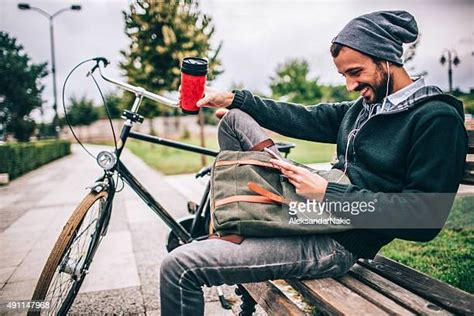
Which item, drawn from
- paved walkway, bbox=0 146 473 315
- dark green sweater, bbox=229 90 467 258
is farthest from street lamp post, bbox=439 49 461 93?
dark green sweater, bbox=229 90 467 258

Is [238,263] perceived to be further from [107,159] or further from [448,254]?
[448,254]

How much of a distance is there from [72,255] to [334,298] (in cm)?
138

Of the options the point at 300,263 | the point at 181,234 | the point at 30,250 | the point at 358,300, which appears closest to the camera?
the point at 358,300

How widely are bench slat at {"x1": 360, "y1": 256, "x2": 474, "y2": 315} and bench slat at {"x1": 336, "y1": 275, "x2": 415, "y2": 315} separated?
14cm

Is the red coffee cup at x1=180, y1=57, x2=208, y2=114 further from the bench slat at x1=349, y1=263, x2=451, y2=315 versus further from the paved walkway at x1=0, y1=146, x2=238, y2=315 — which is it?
the paved walkway at x1=0, y1=146, x2=238, y2=315

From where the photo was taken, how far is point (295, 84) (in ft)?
166

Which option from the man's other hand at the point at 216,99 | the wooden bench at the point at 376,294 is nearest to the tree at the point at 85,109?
the man's other hand at the point at 216,99

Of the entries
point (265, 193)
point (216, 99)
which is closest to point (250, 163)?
point (265, 193)

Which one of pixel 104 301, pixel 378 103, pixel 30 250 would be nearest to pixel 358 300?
pixel 378 103

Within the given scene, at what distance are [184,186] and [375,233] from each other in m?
6.18

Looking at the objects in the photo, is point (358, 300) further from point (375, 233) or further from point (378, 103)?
point (378, 103)

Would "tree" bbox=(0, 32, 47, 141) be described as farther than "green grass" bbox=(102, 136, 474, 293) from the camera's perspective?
Yes

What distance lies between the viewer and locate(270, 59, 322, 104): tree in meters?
50.3

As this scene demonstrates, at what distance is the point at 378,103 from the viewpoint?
1.62 m
